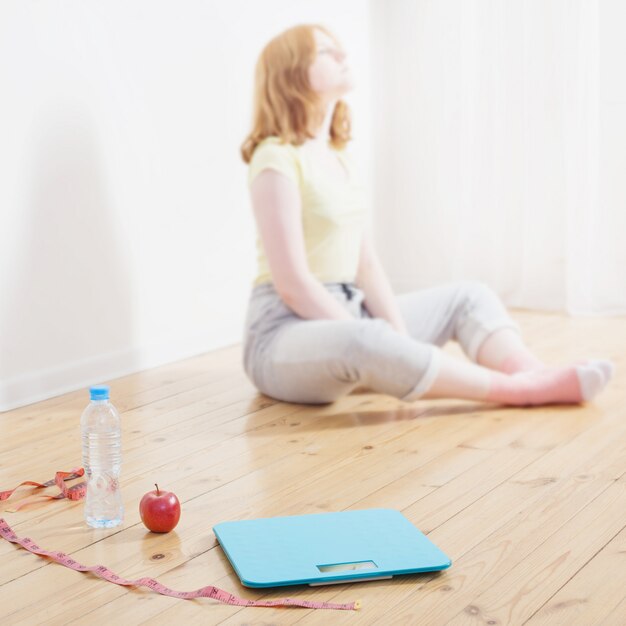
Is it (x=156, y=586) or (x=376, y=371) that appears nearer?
(x=156, y=586)

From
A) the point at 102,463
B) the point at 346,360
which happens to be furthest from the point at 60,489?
the point at 346,360

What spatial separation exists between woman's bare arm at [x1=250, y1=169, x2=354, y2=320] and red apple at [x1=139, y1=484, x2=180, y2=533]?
84 cm

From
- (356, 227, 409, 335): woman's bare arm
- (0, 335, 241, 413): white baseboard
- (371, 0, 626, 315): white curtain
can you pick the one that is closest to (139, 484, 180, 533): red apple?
(0, 335, 241, 413): white baseboard

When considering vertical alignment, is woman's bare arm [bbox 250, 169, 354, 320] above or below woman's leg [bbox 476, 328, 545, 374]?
above

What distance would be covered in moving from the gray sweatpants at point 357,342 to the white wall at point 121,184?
463mm

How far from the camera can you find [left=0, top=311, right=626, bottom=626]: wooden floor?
1.35 meters

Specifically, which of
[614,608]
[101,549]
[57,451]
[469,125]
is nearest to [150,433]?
[57,451]

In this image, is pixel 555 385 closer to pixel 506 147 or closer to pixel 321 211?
pixel 321 211

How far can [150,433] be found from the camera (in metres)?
2.20

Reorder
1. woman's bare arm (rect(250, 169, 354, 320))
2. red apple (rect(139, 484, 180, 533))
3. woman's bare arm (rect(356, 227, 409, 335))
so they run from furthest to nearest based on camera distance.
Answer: woman's bare arm (rect(356, 227, 409, 335)) < woman's bare arm (rect(250, 169, 354, 320)) < red apple (rect(139, 484, 180, 533))

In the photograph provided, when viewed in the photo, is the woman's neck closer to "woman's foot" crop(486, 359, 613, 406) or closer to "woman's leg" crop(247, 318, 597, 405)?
"woman's leg" crop(247, 318, 597, 405)

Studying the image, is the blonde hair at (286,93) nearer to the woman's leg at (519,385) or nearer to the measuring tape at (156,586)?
the woman's leg at (519,385)

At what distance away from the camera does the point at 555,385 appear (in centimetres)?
231

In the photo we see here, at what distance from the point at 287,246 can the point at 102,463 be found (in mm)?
796
